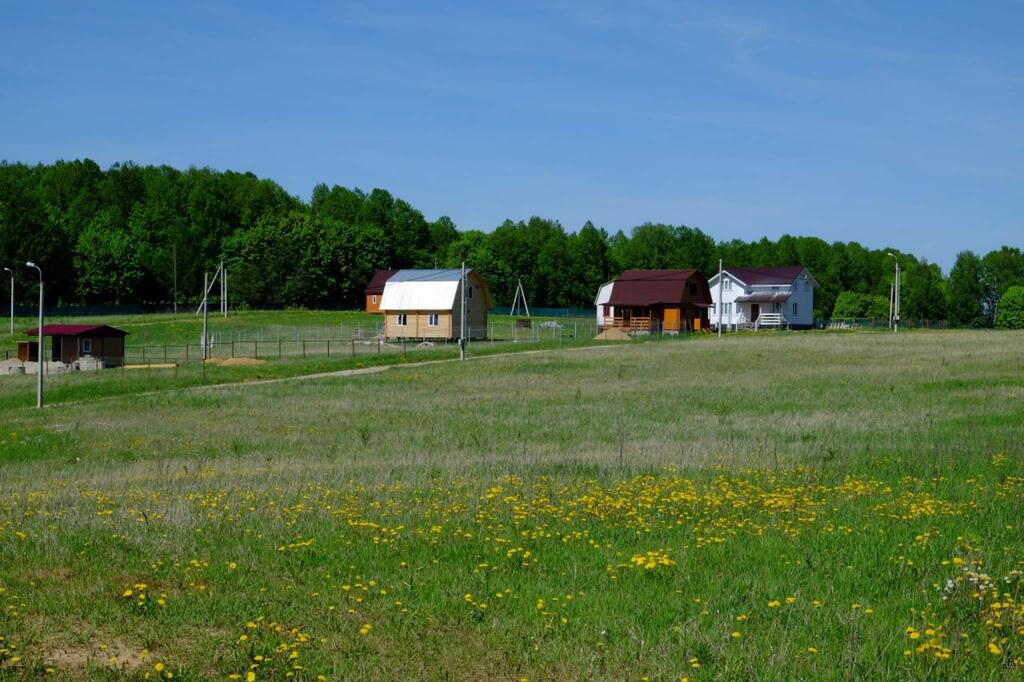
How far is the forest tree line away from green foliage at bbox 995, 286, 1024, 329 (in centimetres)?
486

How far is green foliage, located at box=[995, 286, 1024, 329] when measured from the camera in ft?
426

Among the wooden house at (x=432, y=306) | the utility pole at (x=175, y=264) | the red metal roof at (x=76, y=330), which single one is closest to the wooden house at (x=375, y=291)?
the utility pole at (x=175, y=264)

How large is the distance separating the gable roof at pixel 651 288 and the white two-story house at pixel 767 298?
8.30 metres

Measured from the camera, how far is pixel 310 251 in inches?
5098

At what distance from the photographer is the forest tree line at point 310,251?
398ft

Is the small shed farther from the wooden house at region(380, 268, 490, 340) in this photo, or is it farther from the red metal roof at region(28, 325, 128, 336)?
the wooden house at region(380, 268, 490, 340)

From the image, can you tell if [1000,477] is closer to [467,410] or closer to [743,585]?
[743,585]

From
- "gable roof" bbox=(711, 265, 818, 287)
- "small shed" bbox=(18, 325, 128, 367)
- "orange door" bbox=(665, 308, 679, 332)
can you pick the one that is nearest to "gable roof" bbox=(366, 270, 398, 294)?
"orange door" bbox=(665, 308, 679, 332)

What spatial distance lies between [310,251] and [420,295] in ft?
163

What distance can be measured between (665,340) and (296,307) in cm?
6831

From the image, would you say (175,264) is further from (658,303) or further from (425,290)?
(658,303)

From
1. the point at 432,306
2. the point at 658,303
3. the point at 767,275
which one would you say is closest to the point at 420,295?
the point at 432,306

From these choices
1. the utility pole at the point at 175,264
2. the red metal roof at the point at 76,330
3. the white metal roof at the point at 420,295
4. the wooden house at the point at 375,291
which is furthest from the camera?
the utility pole at the point at 175,264

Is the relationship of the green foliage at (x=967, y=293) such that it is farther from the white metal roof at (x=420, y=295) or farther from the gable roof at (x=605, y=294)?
the white metal roof at (x=420, y=295)
